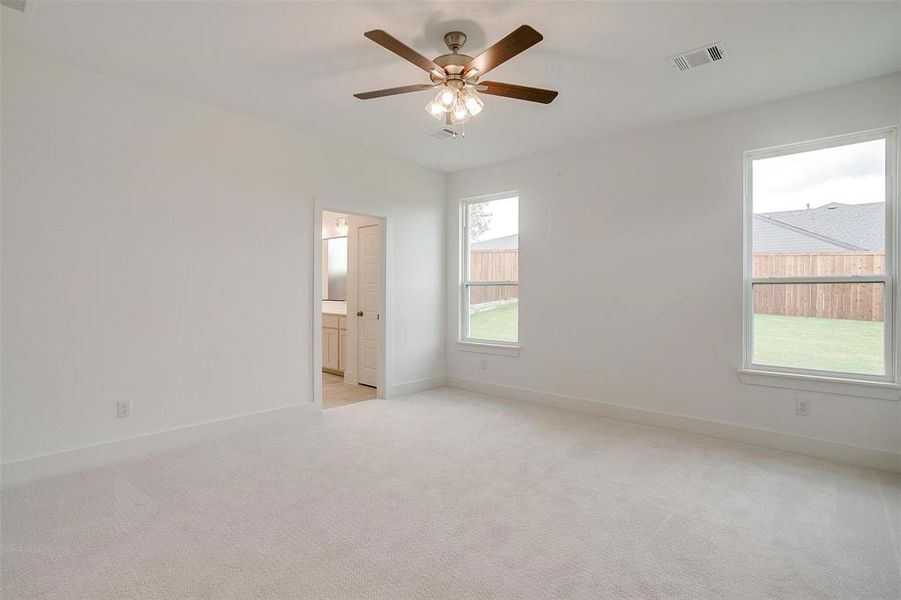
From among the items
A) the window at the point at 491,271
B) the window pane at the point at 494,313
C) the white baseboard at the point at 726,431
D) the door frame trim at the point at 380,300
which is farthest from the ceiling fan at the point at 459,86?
the white baseboard at the point at 726,431

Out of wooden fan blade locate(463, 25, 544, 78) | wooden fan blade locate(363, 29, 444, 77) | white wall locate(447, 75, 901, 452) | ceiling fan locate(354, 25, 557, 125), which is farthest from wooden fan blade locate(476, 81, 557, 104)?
white wall locate(447, 75, 901, 452)

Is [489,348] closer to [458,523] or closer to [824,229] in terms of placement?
[458,523]

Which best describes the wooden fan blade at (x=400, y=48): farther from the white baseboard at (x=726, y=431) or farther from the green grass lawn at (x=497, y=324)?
the white baseboard at (x=726, y=431)

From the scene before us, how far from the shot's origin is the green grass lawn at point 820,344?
11.1 ft

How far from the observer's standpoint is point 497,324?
559cm

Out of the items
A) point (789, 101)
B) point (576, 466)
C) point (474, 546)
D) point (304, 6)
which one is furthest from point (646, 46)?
point (474, 546)

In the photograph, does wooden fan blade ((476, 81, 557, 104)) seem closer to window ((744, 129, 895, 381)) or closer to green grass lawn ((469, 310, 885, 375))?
window ((744, 129, 895, 381))

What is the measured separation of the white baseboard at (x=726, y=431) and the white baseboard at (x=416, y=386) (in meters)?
0.79

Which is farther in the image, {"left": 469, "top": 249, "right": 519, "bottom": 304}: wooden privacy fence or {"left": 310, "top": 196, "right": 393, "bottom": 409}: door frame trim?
{"left": 469, "top": 249, "right": 519, "bottom": 304}: wooden privacy fence

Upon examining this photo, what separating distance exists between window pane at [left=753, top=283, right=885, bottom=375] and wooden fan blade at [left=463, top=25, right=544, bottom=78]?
9.39 ft

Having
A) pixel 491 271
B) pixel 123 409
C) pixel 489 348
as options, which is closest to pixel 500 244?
pixel 491 271

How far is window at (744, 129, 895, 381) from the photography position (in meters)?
3.36

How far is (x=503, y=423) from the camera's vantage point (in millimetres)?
4324

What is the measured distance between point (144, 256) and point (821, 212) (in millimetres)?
5091
